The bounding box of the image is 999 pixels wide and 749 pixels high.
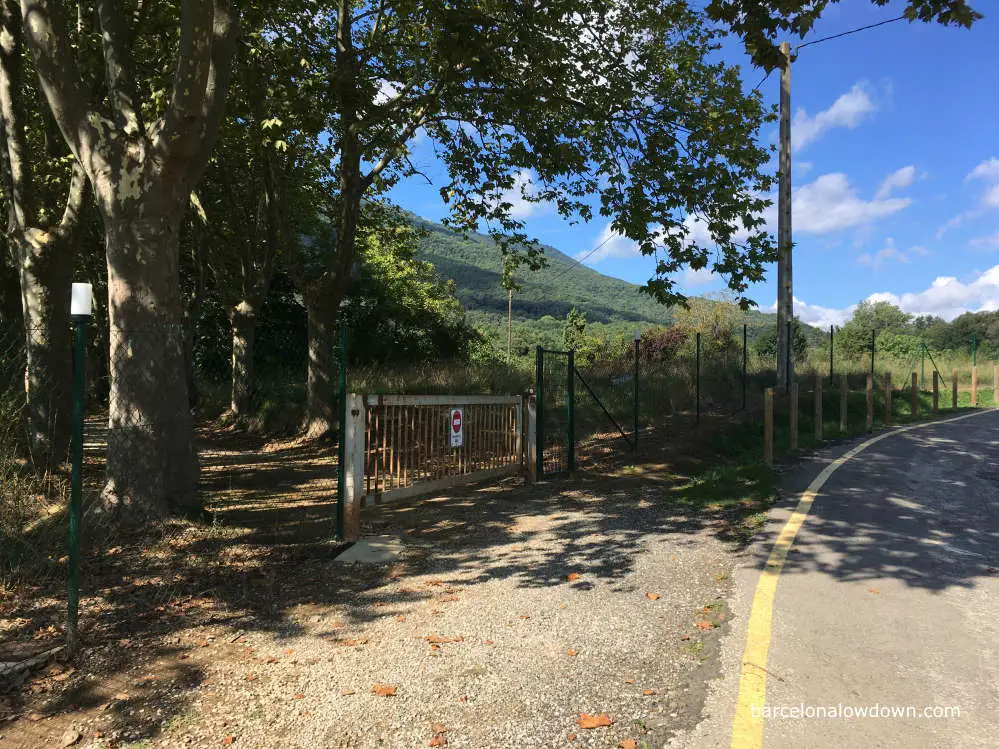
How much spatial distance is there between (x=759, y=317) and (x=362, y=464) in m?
109

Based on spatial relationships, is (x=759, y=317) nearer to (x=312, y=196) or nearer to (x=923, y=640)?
(x=312, y=196)

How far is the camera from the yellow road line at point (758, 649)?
3.26 meters

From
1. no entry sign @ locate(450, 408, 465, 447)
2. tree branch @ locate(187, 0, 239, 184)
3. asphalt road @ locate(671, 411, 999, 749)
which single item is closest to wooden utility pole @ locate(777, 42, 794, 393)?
asphalt road @ locate(671, 411, 999, 749)

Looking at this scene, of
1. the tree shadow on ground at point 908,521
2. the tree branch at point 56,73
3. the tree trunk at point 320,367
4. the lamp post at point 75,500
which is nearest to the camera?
the lamp post at point 75,500

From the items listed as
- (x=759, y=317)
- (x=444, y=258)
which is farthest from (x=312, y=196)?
(x=444, y=258)

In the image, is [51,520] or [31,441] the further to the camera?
[31,441]

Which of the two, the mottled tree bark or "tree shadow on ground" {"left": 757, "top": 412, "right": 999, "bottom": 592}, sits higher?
the mottled tree bark

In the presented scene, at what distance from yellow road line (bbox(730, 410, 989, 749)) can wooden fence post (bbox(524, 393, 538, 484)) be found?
158 inches

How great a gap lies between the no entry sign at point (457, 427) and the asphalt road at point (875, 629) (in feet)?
13.1

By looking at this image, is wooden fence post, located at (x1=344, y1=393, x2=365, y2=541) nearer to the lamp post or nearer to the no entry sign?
the no entry sign

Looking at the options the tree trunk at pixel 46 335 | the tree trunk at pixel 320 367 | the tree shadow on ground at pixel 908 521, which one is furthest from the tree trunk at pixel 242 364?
the tree shadow on ground at pixel 908 521

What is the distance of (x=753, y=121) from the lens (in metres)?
12.1

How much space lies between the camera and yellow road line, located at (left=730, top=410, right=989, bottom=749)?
3.26 metres

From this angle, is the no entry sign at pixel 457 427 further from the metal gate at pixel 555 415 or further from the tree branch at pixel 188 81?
the tree branch at pixel 188 81
